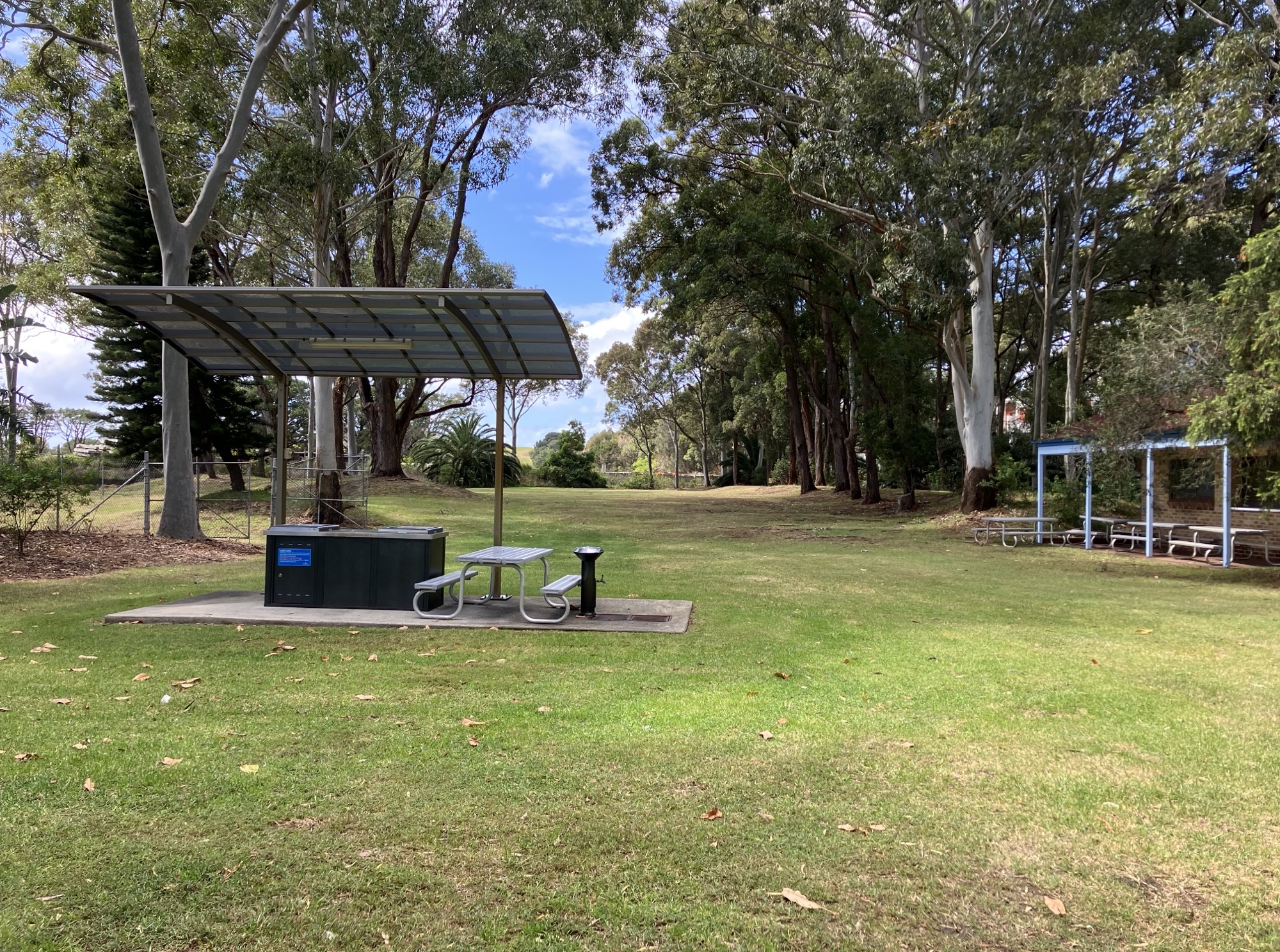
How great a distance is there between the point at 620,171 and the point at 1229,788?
27.0m

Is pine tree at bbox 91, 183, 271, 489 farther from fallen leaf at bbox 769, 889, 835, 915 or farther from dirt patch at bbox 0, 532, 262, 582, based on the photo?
fallen leaf at bbox 769, 889, 835, 915

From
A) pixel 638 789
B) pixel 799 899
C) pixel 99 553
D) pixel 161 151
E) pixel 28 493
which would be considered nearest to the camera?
pixel 799 899

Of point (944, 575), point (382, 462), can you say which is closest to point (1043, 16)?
point (944, 575)

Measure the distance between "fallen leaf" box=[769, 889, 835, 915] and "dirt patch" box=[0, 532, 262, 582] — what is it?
38.9ft

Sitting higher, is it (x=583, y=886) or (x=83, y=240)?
(x=83, y=240)

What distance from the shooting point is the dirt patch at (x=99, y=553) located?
37.6 ft

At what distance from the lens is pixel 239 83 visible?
66.5 ft

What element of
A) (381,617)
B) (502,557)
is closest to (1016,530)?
(502,557)

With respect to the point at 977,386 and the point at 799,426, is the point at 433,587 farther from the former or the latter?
the point at 799,426

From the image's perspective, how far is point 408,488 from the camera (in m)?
28.9

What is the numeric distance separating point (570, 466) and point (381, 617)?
1669 inches

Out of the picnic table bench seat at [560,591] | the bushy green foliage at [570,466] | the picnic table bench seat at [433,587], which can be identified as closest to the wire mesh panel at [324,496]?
the picnic table bench seat at [433,587]

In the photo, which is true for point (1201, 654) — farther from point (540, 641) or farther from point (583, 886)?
point (583, 886)

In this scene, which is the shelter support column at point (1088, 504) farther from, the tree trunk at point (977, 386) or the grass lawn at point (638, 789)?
the grass lawn at point (638, 789)
